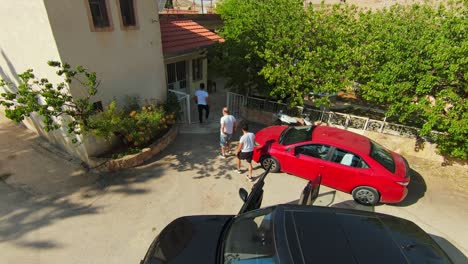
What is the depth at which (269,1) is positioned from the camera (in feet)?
30.5

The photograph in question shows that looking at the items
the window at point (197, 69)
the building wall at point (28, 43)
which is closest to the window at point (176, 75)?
the window at point (197, 69)

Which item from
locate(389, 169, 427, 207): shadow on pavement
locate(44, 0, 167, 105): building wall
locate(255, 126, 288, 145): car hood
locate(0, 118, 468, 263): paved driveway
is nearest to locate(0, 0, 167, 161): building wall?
locate(44, 0, 167, 105): building wall

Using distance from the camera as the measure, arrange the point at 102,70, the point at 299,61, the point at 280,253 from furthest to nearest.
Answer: the point at 299,61 < the point at 102,70 < the point at 280,253

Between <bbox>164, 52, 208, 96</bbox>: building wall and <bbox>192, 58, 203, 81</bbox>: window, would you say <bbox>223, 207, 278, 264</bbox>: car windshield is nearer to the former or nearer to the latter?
<bbox>164, 52, 208, 96</bbox>: building wall

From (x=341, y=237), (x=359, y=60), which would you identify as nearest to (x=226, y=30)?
(x=359, y=60)

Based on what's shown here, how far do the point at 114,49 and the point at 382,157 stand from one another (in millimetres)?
7306

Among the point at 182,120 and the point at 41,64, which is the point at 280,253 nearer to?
the point at 41,64

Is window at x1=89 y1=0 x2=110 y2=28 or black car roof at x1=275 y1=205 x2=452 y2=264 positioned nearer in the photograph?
black car roof at x1=275 y1=205 x2=452 y2=264

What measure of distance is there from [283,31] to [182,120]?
4742 millimetres

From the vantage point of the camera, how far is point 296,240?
2.73 metres

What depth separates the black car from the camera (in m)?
2.63

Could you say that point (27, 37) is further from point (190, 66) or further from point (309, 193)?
point (309, 193)

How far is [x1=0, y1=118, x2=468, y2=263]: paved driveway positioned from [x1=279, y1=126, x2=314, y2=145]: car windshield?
1034 millimetres

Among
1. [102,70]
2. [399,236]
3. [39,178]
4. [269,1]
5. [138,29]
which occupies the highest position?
[269,1]
